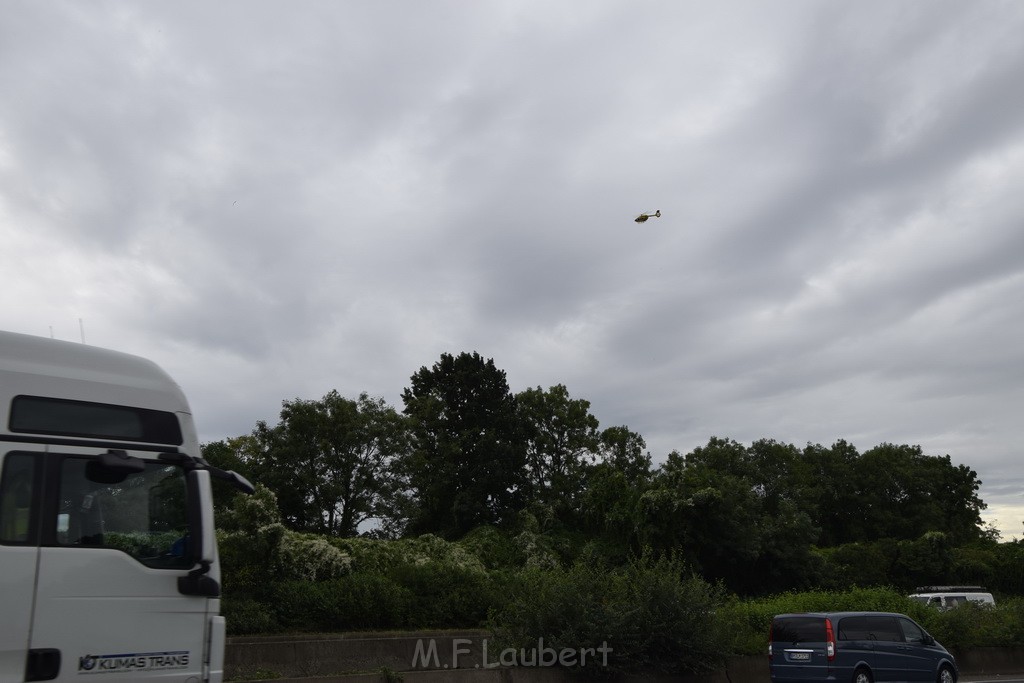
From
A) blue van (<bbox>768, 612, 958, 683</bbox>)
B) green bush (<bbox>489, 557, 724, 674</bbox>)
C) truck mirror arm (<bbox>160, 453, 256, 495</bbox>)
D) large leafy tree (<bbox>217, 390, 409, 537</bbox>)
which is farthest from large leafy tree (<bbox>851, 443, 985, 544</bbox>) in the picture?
truck mirror arm (<bbox>160, 453, 256, 495</bbox>)

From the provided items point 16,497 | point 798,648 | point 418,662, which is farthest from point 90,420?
point 418,662

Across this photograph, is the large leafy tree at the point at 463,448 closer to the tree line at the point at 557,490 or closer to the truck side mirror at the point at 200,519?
the tree line at the point at 557,490

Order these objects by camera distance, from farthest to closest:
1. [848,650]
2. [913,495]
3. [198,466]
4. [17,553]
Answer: [913,495] → [848,650] → [198,466] → [17,553]

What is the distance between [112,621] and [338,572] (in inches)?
827

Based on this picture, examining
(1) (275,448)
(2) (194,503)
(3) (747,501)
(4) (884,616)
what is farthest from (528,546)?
(2) (194,503)

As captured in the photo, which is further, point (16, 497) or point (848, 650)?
point (848, 650)

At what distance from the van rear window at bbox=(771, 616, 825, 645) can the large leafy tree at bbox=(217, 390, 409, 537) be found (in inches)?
1270

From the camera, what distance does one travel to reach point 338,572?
26531 millimetres

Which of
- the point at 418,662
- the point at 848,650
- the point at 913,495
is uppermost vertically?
the point at 913,495

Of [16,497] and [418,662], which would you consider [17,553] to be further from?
[418,662]

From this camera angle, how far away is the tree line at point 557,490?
40.2m

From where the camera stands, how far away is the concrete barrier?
1425cm

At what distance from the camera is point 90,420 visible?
677 centimetres

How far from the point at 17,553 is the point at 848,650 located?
15802 mm
